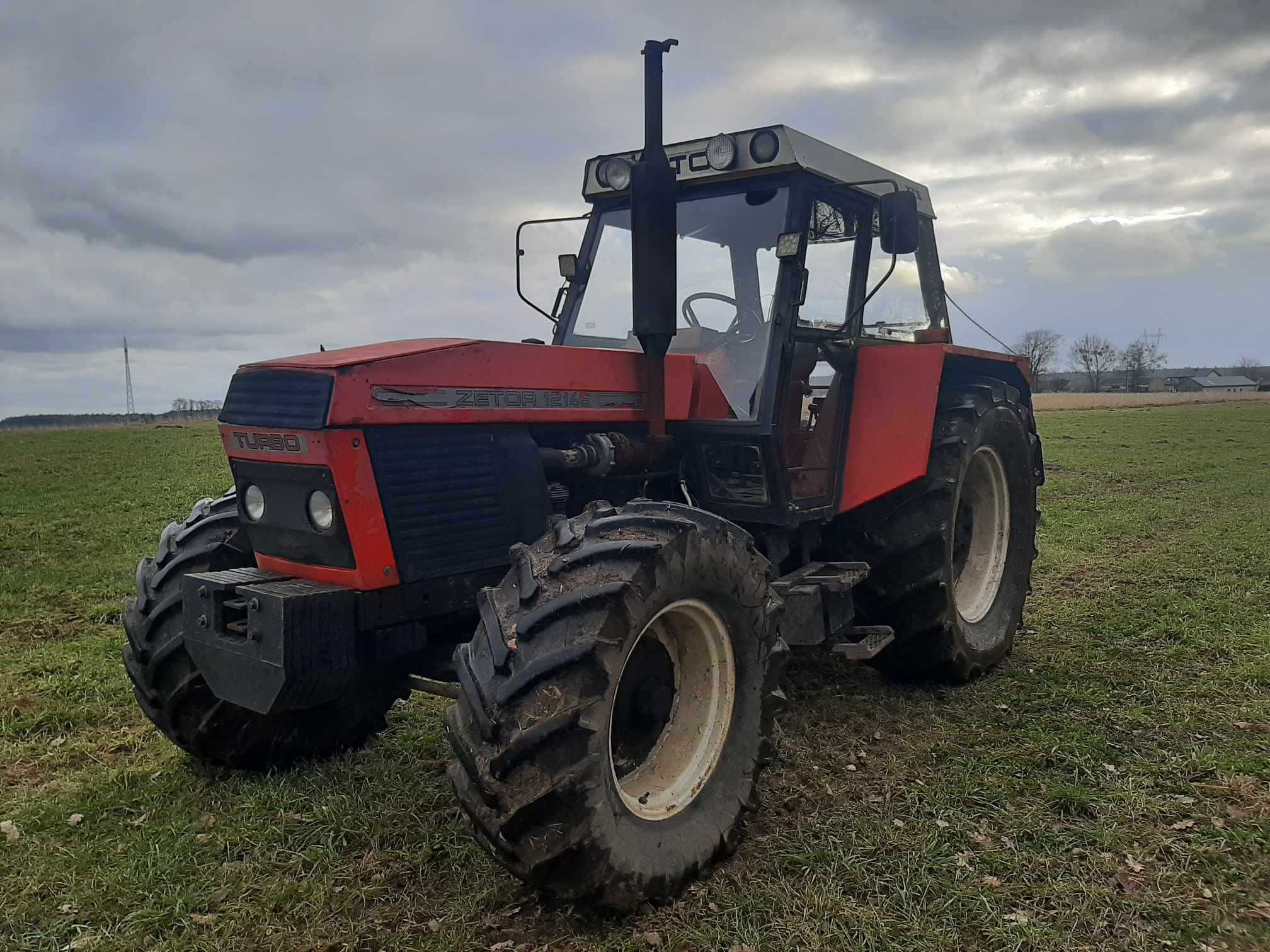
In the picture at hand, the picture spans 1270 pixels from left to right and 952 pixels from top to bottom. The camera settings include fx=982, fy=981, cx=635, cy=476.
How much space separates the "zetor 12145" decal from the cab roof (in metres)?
2.14

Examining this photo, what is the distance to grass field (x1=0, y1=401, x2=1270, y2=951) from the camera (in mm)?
2951

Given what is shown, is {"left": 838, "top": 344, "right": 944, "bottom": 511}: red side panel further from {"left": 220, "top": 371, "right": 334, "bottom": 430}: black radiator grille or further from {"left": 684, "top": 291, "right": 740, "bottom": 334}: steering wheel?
{"left": 220, "top": 371, "right": 334, "bottom": 430}: black radiator grille

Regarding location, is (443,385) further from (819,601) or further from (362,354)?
(819,601)

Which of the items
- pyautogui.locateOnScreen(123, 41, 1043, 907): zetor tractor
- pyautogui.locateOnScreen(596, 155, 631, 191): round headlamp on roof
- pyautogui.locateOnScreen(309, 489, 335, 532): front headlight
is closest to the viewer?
pyautogui.locateOnScreen(123, 41, 1043, 907): zetor tractor

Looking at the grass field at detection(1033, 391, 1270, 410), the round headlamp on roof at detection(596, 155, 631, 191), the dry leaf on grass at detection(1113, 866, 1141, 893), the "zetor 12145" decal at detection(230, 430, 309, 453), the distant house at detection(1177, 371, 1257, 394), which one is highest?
the round headlamp on roof at detection(596, 155, 631, 191)

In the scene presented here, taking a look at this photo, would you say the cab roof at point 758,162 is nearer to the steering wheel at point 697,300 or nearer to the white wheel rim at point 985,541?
the steering wheel at point 697,300

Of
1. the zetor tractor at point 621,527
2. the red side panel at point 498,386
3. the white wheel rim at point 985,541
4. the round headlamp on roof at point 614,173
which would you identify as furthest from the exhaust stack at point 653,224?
the white wheel rim at point 985,541

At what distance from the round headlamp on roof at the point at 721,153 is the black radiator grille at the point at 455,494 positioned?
64.7 inches

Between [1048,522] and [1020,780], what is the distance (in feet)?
22.4

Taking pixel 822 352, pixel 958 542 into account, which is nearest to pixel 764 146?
pixel 822 352

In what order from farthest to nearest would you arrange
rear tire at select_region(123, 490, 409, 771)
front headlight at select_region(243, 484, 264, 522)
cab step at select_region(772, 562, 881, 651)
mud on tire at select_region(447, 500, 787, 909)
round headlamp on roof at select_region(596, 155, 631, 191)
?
round headlamp on roof at select_region(596, 155, 631, 191) → cab step at select_region(772, 562, 881, 651) → rear tire at select_region(123, 490, 409, 771) → front headlight at select_region(243, 484, 264, 522) → mud on tire at select_region(447, 500, 787, 909)

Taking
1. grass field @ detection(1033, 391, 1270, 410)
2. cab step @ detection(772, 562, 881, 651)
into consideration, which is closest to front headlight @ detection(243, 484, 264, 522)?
cab step @ detection(772, 562, 881, 651)

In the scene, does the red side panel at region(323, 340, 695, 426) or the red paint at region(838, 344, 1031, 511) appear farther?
the red paint at region(838, 344, 1031, 511)

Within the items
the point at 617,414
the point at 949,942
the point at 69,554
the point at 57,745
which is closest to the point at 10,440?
the point at 69,554
